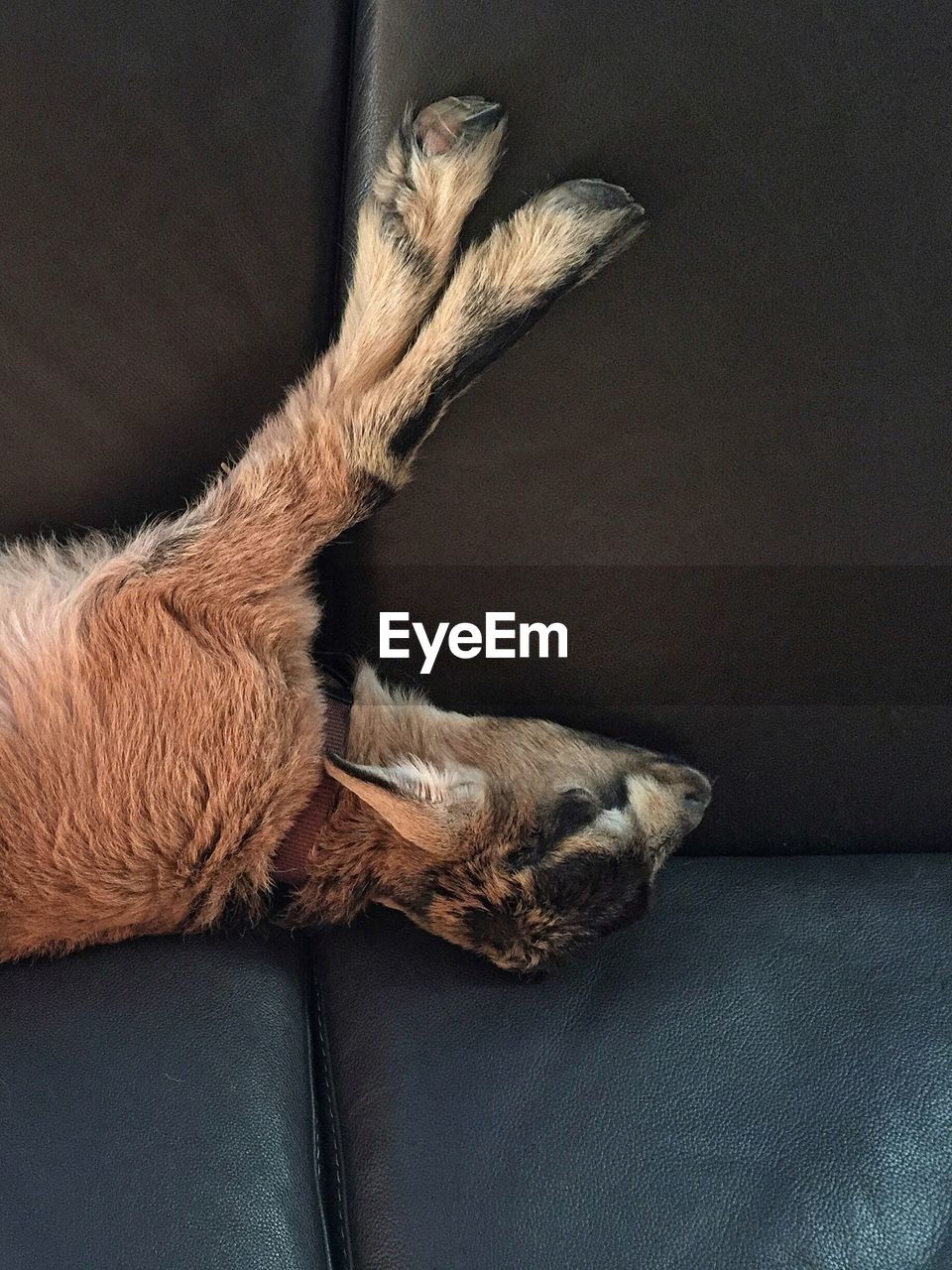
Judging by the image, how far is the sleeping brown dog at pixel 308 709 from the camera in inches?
58.6

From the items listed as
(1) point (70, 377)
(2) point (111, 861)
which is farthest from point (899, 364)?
(2) point (111, 861)

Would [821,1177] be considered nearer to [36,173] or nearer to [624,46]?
[624,46]

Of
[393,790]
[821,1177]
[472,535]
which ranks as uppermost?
[472,535]

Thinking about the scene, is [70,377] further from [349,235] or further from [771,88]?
[771,88]

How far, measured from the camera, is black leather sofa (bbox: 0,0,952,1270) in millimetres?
1364

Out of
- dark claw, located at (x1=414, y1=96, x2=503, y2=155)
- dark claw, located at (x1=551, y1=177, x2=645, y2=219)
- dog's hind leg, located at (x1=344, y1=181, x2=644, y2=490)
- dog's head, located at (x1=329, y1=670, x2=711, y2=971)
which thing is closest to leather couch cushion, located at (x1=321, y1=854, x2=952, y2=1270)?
dog's head, located at (x1=329, y1=670, x2=711, y2=971)

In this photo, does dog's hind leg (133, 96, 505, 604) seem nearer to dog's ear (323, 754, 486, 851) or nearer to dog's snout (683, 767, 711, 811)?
dog's ear (323, 754, 486, 851)

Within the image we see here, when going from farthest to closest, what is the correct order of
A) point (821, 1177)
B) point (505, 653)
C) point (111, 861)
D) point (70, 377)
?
point (505, 653)
point (70, 377)
point (111, 861)
point (821, 1177)

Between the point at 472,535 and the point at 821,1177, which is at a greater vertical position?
the point at 472,535

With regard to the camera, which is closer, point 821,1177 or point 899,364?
point 821,1177

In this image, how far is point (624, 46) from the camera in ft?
4.97

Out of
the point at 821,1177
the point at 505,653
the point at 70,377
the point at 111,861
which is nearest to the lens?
the point at 821,1177

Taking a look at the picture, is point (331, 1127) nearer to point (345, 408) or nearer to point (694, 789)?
point (694, 789)

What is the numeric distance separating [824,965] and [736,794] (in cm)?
34
